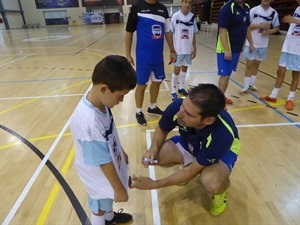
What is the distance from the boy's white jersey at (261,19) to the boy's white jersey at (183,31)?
3.21ft

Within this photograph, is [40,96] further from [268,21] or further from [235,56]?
[268,21]

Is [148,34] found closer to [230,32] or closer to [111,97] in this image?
[230,32]

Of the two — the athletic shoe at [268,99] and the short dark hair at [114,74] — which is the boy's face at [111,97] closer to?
the short dark hair at [114,74]

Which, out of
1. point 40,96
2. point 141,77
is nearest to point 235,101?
point 141,77

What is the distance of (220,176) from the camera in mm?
1593

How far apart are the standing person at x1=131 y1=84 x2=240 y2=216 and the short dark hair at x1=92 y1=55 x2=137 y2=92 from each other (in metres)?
0.46

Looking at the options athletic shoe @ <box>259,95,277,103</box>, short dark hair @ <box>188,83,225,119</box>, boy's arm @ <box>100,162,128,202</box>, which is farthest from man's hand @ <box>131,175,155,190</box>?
athletic shoe @ <box>259,95,277,103</box>

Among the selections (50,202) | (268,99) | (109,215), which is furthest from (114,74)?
(268,99)

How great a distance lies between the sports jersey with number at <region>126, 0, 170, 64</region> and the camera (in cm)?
274

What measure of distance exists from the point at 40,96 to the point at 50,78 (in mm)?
1329

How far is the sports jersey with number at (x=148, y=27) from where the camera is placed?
108 inches

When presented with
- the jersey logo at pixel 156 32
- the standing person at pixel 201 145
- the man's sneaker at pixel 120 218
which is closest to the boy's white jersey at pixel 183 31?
the jersey logo at pixel 156 32

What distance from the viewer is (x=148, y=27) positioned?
9.17 ft

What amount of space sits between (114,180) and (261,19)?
3.78 metres
